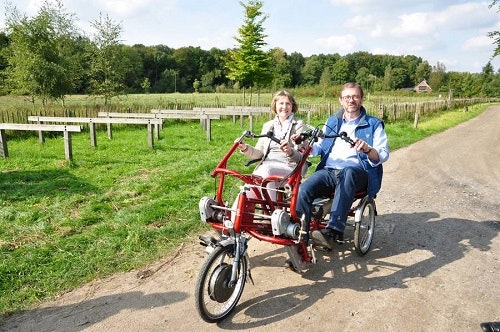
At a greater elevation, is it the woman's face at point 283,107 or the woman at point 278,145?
the woman's face at point 283,107

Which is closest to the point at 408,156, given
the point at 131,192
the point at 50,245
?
the point at 131,192

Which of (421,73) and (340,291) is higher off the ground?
(421,73)

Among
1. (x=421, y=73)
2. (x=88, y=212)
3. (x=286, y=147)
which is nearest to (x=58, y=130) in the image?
(x=88, y=212)

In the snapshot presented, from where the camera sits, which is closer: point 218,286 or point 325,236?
point 218,286

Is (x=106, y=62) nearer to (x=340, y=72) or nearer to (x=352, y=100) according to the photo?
(x=352, y=100)

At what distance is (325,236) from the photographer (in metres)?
3.68

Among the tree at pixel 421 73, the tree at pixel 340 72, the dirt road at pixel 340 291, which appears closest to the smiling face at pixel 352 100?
the dirt road at pixel 340 291

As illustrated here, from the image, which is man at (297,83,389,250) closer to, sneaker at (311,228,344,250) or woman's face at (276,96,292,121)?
sneaker at (311,228,344,250)

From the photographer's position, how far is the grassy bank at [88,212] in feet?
12.5

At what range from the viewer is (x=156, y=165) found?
28.5 ft

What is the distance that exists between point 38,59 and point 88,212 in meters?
15.1

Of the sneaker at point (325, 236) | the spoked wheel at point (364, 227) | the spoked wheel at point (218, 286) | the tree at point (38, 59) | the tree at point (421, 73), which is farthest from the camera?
the tree at point (421, 73)

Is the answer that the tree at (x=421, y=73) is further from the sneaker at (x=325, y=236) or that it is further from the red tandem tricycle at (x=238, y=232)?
the red tandem tricycle at (x=238, y=232)

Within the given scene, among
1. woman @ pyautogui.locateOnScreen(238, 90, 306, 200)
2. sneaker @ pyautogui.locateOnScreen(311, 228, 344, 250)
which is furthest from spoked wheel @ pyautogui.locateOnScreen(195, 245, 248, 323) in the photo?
woman @ pyautogui.locateOnScreen(238, 90, 306, 200)
